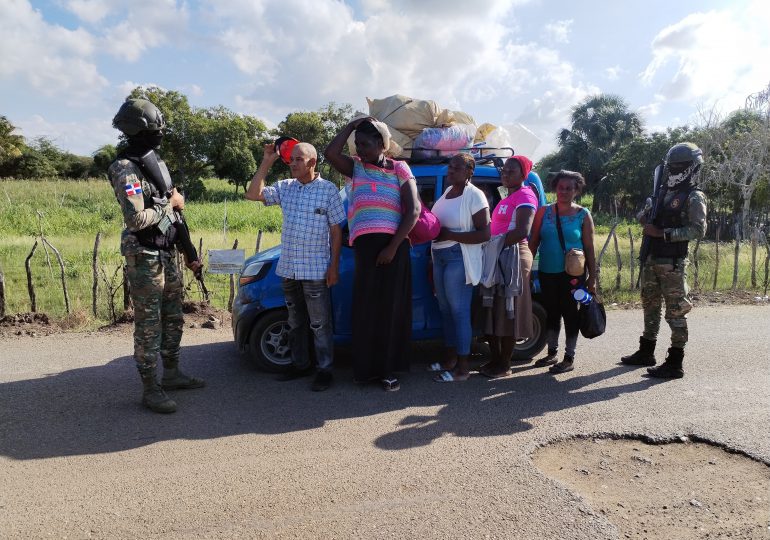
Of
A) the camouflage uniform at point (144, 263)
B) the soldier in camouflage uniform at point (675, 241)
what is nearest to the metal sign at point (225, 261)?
the camouflage uniform at point (144, 263)

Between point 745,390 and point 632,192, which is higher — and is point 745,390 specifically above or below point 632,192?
below

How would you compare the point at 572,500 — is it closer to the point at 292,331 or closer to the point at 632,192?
the point at 292,331

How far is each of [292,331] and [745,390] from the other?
3.98 meters

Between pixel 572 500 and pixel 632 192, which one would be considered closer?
pixel 572 500

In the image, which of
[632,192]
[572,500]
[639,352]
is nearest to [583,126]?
[632,192]

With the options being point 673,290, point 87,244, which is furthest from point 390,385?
point 87,244

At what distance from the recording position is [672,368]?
496 centimetres

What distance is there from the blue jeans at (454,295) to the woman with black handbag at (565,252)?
87 centimetres

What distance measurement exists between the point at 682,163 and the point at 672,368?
1874 millimetres

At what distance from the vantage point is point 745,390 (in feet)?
15.2

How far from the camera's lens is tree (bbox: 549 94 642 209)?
3953 centimetres

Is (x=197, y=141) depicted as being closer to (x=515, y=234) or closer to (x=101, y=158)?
(x=101, y=158)

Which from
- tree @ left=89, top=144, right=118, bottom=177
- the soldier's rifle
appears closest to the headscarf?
the soldier's rifle

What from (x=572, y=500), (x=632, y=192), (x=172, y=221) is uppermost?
(x=632, y=192)
